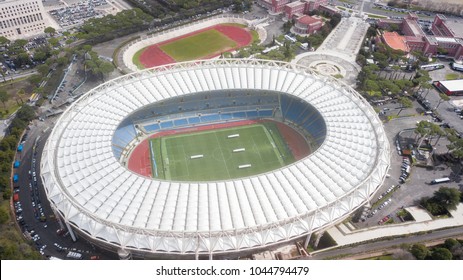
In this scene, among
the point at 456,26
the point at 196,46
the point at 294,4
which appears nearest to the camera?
the point at 196,46

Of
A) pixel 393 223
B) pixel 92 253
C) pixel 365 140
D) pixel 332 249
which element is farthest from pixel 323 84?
pixel 92 253

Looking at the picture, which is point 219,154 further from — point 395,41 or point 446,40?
point 446,40

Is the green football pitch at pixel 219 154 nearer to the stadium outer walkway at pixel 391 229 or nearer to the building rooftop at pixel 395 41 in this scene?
the stadium outer walkway at pixel 391 229

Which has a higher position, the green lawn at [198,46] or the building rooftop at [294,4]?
the building rooftop at [294,4]

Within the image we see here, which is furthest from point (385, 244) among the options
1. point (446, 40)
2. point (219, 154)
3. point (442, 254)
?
point (446, 40)

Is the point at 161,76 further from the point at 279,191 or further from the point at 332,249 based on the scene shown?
the point at 332,249

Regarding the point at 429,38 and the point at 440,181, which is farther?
the point at 429,38

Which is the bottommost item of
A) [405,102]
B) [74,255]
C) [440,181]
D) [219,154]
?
[440,181]

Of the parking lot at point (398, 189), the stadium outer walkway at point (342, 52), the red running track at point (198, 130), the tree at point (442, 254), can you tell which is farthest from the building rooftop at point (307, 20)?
the tree at point (442, 254)
